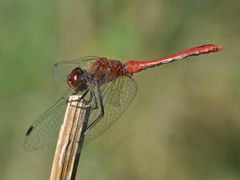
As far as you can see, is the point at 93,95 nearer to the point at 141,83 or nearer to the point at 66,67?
Result: the point at 66,67

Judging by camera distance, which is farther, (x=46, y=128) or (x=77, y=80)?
(x=77, y=80)

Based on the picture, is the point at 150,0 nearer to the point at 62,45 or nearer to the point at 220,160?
the point at 62,45

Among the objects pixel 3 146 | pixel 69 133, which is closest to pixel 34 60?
pixel 3 146

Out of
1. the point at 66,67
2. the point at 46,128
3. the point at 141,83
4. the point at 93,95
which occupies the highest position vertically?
the point at 141,83

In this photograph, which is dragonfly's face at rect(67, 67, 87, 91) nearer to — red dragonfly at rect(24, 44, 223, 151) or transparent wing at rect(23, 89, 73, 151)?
red dragonfly at rect(24, 44, 223, 151)

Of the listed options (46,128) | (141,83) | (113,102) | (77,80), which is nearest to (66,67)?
(77,80)

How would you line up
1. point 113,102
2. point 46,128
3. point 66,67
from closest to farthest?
point 46,128, point 113,102, point 66,67

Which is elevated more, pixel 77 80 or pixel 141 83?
pixel 141 83
